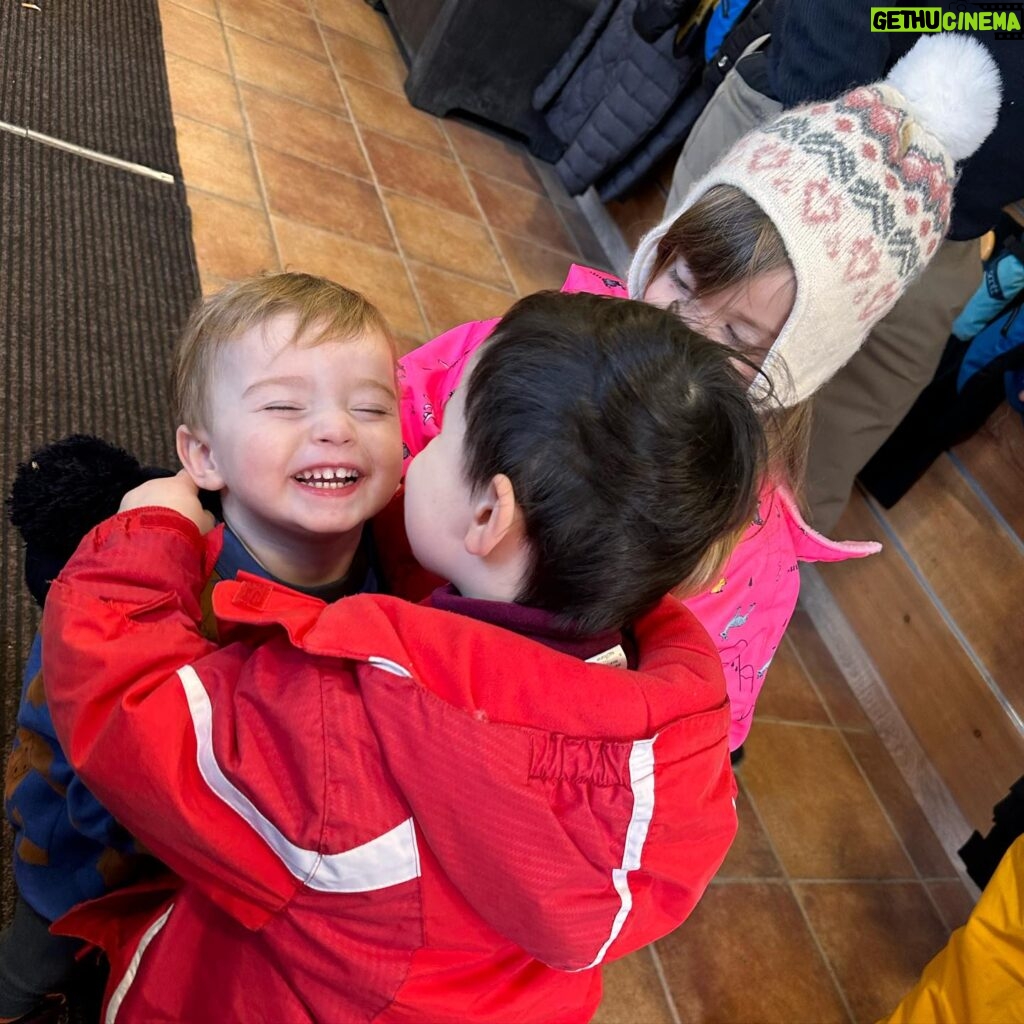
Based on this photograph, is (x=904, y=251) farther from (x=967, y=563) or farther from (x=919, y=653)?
(x=919, y=653)

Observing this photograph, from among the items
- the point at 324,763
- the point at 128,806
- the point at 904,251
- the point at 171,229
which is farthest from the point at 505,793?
the point at 171,229

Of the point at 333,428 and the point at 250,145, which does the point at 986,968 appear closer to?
the point at 333,428

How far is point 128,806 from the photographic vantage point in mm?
624

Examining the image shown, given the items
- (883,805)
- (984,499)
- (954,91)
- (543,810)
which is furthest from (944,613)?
(543,810)

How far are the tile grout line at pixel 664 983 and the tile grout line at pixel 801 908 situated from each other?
1.35 ft

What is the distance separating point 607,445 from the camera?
2.05ft

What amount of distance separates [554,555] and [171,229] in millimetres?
1881

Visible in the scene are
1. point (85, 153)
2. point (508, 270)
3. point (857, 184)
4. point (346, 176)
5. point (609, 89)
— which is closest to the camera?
point (857, 184)

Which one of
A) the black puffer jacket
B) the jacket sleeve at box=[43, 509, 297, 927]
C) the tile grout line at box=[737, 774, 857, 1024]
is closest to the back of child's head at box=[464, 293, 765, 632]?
the jacket sleeve at box=[43, 509, 297, 927]

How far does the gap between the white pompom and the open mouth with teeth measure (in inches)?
36.0

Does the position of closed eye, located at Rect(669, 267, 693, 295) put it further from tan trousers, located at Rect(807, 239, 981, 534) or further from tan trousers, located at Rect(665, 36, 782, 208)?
tan trousers, located at Rect(807, 239, 981, 534)

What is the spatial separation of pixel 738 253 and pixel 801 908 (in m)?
1.46

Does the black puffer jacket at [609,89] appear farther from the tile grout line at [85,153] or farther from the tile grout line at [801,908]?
the tile grout line at [801,908]

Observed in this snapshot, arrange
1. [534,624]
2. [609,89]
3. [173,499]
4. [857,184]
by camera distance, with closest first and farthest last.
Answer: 1. [534,624]
2. [173,499]
3. [857,184]
4. [609,89]
